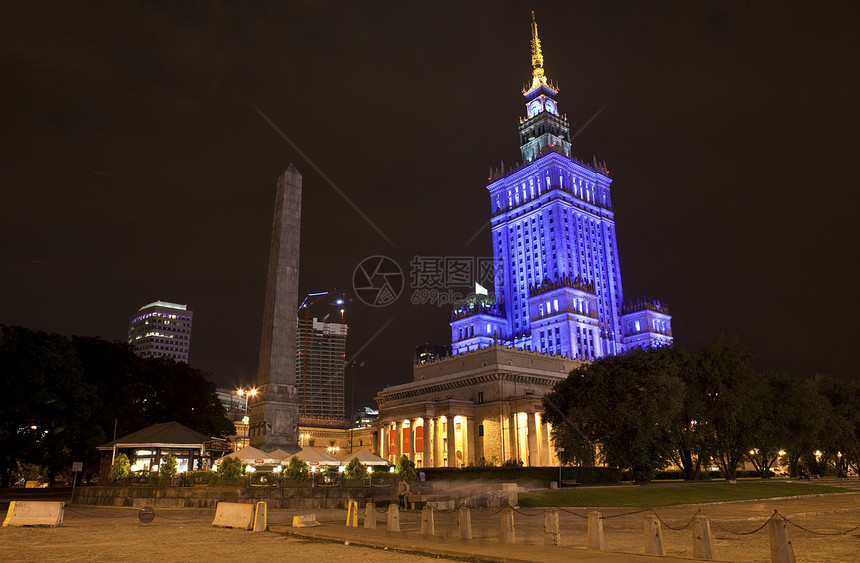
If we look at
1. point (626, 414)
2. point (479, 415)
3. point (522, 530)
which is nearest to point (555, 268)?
point (479, 415)

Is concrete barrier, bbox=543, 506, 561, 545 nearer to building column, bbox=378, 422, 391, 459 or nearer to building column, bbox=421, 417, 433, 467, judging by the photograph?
building column, bbox=421, 417, 433, 467

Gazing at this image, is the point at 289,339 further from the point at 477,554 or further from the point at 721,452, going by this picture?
the point at 721,452

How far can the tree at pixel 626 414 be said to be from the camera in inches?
1955

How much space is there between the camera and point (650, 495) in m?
39.7

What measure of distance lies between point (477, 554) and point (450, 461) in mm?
70118

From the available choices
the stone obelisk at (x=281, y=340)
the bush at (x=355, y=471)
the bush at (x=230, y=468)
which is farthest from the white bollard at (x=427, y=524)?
the stone obelisk at (x=281, y=340)

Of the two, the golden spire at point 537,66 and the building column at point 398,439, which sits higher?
the golden spire at point 537,66

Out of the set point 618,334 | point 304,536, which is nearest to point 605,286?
point 618,334

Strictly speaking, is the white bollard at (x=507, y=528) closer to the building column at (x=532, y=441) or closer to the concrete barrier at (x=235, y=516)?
the concrete barrier at (x=235, y=516)

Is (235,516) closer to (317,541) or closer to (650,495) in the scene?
(317,541)

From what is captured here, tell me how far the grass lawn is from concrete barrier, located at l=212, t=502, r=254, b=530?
20369 millimetres

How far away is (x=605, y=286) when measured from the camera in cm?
12531

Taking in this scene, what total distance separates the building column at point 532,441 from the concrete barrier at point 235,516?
60.2 metres

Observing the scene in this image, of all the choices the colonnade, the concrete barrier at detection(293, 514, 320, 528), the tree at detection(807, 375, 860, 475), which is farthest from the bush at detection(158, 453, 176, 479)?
the tree at detection(807, 375, 860, 475)
